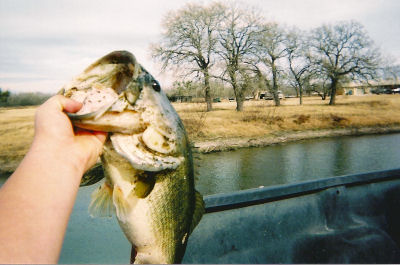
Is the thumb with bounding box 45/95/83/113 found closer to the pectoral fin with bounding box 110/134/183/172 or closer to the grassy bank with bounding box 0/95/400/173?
the pectoral fin with bounding box 110/134/183/172

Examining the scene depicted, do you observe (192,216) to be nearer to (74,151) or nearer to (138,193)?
(138,193)

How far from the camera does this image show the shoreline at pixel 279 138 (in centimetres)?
1467

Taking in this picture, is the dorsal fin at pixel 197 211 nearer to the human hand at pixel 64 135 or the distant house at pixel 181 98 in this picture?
the human hand at pixel 64 135

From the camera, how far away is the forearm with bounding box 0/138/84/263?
33.8 inches

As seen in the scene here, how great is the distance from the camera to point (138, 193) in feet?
5.28

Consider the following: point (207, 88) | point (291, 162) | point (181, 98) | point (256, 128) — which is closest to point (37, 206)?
point (291, 162)

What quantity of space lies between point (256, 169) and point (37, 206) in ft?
33.6

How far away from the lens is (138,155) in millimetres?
1507

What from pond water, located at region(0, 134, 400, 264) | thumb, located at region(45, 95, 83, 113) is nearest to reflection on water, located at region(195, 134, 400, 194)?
pond water, located at region(0, 134, 400, 264)

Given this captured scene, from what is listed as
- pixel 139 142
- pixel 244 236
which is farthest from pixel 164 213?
pixel 244 236

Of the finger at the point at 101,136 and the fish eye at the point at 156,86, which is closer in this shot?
the finger at the point at 101,136

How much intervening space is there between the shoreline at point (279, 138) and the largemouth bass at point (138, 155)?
11.1 meters

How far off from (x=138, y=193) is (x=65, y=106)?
23.7 inches

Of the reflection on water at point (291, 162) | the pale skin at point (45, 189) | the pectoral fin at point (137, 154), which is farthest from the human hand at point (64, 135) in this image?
the reflection on water at point (291, 162)
